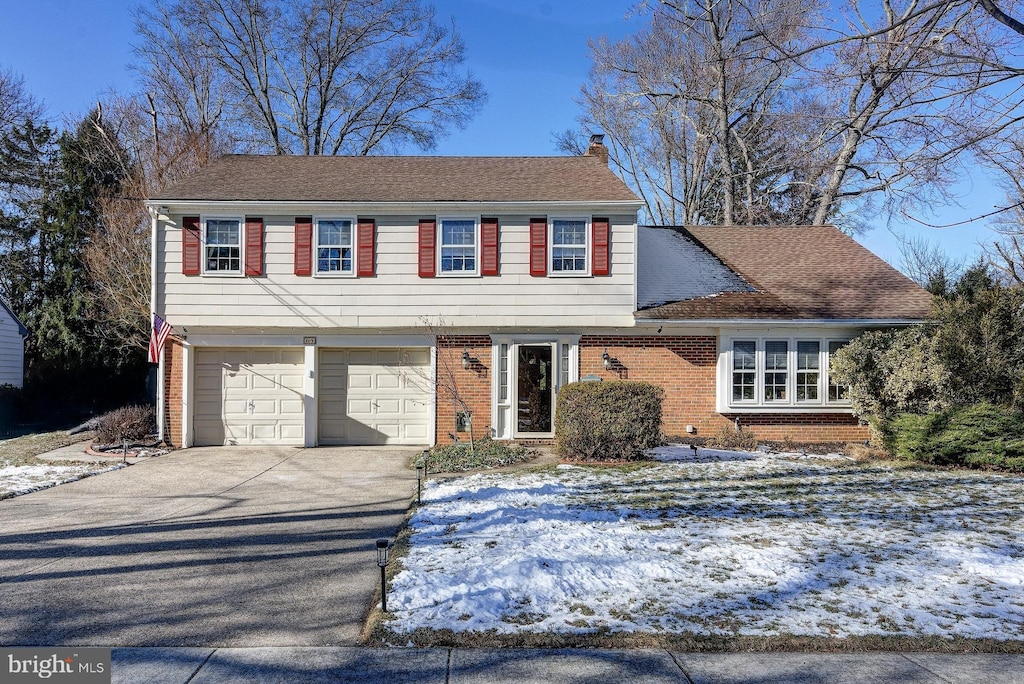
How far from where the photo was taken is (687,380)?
1359 cm

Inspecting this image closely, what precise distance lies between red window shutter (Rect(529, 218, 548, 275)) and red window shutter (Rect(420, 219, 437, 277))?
1972mm

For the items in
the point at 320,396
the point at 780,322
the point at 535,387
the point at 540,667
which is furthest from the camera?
the point at 535,387

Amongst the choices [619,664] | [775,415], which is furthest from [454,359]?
[619,664]

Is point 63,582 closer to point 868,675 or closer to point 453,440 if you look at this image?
point 868,675

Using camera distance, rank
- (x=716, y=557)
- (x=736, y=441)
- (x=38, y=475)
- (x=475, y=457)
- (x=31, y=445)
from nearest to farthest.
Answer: (x=716, y=557) < (x=38, y=475) < (x=475, y=457) < (x=736, y=441) < (x=31, y=445)

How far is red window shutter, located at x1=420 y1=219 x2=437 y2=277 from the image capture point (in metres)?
13.4

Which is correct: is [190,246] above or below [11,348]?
above

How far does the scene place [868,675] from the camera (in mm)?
4098

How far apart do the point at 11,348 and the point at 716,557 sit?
73.3 ft

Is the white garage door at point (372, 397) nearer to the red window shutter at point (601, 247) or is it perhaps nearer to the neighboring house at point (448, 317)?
the neighboring house at point (448, 317)

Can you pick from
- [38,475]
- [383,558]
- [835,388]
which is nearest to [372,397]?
[38,475]

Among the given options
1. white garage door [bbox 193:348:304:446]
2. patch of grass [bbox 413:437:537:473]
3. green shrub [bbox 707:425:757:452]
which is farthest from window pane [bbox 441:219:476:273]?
green shrub [bbox 707:425:757:452]

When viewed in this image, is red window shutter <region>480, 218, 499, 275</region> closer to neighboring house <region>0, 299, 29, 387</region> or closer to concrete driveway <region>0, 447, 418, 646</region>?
concrete driveway <region>0, 447, 418, 646</region>

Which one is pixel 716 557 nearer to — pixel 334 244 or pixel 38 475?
pixel 334 244
